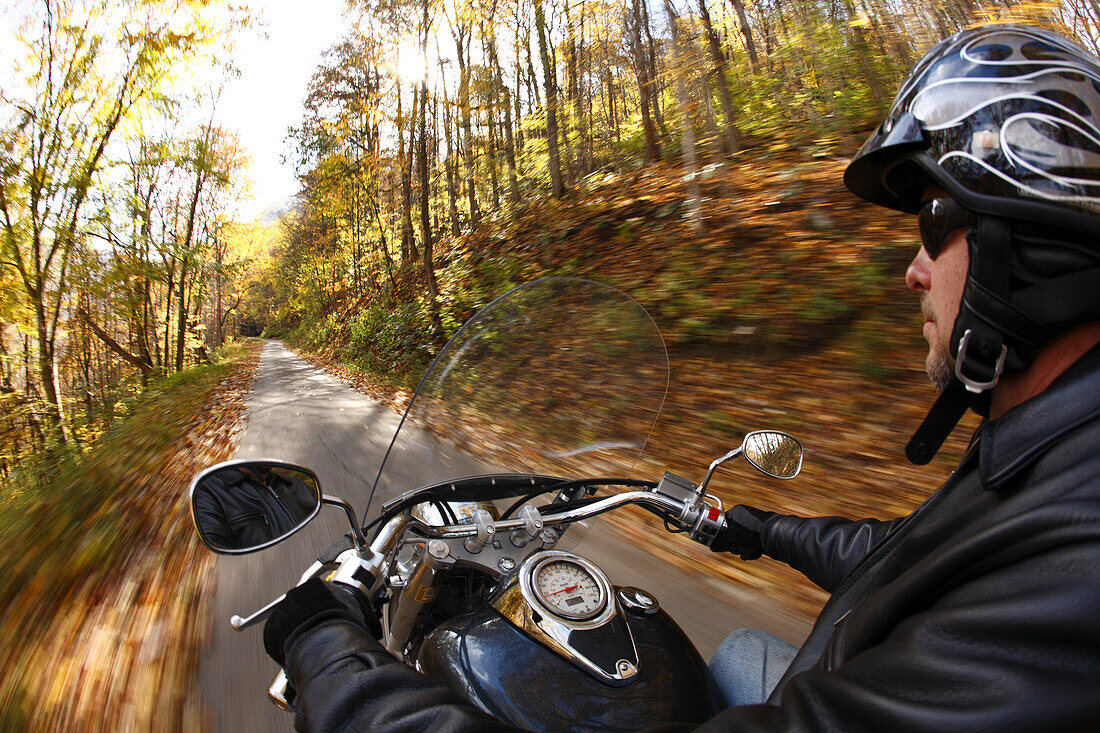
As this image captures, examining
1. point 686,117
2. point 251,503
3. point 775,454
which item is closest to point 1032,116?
point 775,454

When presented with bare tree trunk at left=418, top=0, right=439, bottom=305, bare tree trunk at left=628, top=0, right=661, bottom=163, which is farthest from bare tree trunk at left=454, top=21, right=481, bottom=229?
bare tree trunk at left=628, top=0, right=661, bottom=163

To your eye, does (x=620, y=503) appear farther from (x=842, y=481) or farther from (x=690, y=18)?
(x=690, y=18)

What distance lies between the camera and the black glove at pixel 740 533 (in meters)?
1.71

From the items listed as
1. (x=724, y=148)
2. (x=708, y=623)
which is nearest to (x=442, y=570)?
(x=708, y=623)

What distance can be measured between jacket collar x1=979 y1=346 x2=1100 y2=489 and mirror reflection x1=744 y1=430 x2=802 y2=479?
797mm

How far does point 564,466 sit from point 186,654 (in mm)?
2505

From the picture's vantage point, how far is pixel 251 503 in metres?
1.34

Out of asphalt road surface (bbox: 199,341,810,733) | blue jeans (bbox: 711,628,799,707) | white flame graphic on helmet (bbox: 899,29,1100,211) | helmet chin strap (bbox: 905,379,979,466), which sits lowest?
asphalt road surface (bbox: 199,341,810,733)

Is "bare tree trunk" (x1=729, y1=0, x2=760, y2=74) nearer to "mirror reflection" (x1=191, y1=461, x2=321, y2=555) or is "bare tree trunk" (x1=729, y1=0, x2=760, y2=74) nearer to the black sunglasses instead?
the black sunglasses

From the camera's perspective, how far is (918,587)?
712 millimetres

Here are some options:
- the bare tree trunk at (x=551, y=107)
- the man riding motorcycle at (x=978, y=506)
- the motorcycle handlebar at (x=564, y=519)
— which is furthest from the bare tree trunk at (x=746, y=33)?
the motorcycle handlebar at (x=564, y=519)

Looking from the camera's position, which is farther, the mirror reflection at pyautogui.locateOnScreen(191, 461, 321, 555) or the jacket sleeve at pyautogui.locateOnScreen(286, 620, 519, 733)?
the mirror reflection at pyautogui.locateOnScreen(191, 461, 321, 555)

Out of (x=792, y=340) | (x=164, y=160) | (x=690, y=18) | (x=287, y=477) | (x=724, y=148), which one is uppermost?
(x=164, y=160)

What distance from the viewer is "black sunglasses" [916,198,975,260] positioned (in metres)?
0.98
